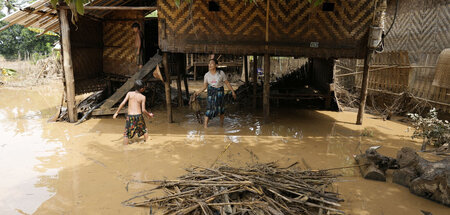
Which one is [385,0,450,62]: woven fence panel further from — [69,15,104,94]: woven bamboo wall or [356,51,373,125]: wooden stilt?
[69,15,104,94]: woven bamboo wall

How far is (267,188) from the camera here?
10.3 ft

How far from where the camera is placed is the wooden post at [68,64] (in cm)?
678

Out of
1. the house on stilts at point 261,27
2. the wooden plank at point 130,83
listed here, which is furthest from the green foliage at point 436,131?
the wooden plank at point 130,83

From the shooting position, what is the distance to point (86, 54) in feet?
27.1

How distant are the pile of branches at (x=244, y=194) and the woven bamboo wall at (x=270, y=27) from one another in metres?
3.76

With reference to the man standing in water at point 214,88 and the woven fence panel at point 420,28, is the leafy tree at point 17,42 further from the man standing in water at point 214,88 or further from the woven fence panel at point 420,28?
the woven fence panel at point 420,28

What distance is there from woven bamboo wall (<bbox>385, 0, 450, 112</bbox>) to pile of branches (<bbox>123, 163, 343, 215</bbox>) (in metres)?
5.98

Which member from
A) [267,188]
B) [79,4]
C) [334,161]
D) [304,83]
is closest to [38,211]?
[79,4]

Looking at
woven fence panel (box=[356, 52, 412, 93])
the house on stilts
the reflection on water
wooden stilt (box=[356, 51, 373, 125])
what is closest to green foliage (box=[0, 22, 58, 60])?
the reflection on water

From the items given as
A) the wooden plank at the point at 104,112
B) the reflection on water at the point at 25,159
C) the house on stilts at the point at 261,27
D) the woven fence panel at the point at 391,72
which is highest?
the house on stilts at the point at 261,27

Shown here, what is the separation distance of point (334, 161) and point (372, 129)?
9.12 ft

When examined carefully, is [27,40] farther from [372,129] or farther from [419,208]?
[419,208]

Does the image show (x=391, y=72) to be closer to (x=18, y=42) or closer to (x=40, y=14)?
(x=40, y=14)

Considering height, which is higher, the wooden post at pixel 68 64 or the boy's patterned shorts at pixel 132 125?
the wooden post at pixel 68 64
